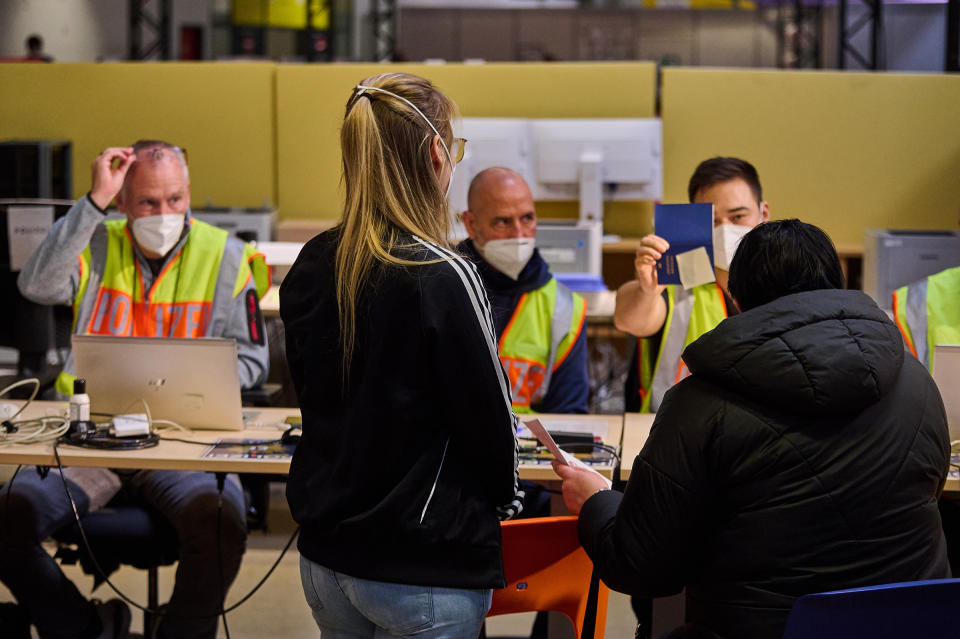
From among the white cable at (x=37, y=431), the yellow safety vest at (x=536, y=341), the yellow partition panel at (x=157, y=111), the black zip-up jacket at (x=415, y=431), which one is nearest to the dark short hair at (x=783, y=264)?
the black zip-up jacket at (x=415, y=431)

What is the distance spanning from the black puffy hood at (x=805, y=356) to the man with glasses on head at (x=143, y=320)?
154cm

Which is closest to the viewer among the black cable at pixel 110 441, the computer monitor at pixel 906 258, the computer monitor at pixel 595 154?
the black cable at pixel 110 441

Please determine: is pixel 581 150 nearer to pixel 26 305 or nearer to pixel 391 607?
pixel 26 305

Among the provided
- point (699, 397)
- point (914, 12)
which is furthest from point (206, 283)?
point (914, 12)

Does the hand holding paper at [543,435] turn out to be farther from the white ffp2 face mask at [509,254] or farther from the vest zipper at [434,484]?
the white ffp2 face mask at [509,254]

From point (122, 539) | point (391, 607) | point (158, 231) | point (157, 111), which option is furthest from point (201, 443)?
point (157, 111)

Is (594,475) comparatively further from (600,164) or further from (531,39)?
(531,39)

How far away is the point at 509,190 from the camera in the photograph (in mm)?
2992

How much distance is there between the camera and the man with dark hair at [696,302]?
2.76 metres

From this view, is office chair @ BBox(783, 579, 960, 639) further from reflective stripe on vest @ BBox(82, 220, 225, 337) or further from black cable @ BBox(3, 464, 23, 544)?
reflective stripe on vest @ BBox(82, 220, 225, 337)

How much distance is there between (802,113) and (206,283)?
3740 millimetres

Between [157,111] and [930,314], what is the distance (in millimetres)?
4325

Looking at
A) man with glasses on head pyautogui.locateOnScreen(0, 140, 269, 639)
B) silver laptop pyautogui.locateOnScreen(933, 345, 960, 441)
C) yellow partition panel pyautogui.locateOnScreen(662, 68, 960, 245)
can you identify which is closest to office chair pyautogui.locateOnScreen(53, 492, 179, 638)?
man with glasses on head pyautogui.locateOnScreen(0, 140, 269, 639)

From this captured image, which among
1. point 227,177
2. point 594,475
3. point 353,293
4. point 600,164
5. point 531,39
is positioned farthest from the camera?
point 531,39
